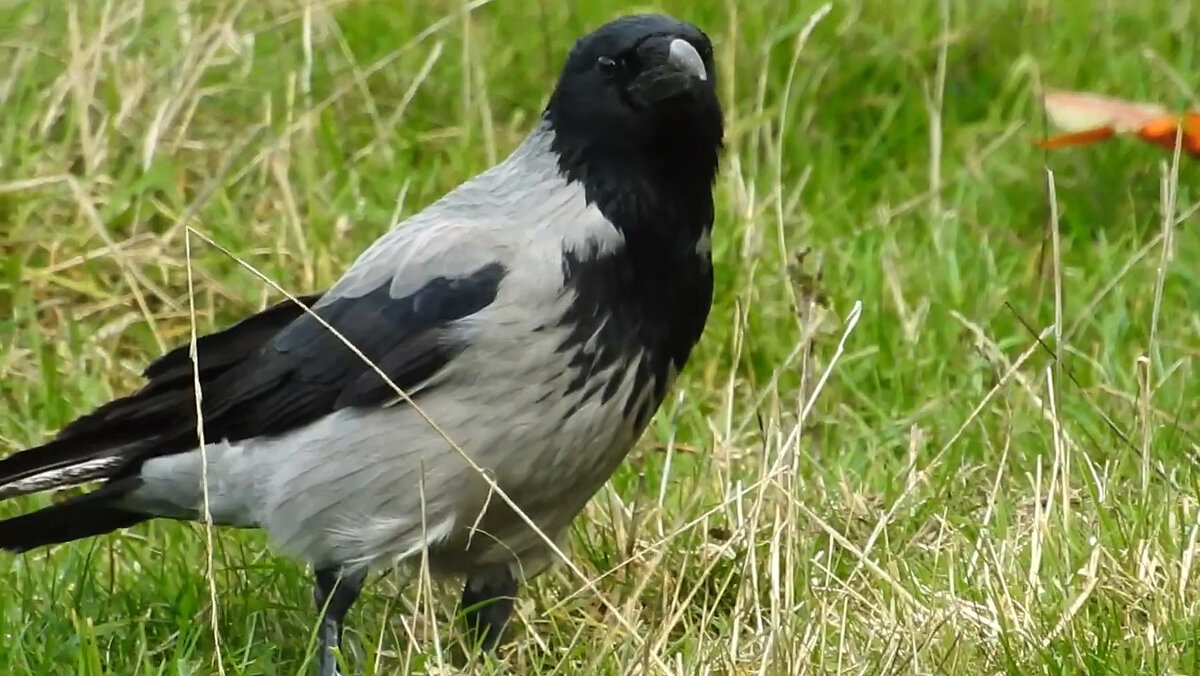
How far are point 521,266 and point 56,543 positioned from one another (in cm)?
Answer: 116

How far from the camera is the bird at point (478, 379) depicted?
3.48 metres

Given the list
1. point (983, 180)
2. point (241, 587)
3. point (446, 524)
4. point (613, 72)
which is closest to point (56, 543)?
point (241, 587)

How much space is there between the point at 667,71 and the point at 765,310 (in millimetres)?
1701

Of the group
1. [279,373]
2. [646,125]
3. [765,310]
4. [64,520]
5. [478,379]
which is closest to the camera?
[478,379]

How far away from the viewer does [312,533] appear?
12.0ft

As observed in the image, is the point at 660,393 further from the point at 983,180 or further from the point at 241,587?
the point at 983,180

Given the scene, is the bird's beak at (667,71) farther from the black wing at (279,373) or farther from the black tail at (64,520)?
the black tail at (64,520)

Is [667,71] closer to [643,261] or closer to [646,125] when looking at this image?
[646,125]

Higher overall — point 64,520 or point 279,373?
point 279,373

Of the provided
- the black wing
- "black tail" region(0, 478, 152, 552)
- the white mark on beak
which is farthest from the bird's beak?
"black tail" region(0, 478, 152, 552)

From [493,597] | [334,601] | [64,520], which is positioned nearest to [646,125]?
[493,597]

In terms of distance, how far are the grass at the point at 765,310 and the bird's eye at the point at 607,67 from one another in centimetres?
58

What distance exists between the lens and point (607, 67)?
3635 mm

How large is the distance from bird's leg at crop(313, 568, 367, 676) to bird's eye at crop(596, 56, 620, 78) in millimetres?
1028
